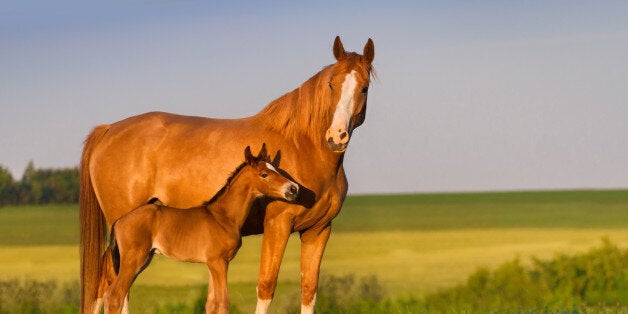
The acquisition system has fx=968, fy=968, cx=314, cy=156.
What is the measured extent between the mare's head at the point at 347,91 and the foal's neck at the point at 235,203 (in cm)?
97

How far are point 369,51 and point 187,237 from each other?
2.72 m

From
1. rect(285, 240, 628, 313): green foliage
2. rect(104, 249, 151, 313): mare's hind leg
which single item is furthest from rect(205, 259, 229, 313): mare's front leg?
rect(285, 240, 628, 313): green foliage

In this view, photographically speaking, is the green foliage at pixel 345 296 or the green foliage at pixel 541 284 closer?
the green foliage at pixel 345 296

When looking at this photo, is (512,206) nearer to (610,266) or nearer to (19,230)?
(19,230)

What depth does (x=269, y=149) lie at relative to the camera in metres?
10.3

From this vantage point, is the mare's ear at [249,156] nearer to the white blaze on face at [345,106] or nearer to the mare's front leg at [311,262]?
the white blaze on face at [345,106]

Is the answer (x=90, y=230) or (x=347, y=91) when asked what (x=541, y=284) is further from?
(x=90, y=230)

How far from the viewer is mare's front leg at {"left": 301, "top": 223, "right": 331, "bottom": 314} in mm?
10492

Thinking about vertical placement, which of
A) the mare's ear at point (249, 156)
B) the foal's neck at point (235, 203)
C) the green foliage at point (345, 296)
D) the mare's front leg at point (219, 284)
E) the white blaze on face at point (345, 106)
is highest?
the white blaze on face at point (345, 106)

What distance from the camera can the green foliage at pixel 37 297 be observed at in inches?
551

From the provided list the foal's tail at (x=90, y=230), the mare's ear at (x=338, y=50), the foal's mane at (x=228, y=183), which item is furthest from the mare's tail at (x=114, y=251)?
the mare's ear at (x=338, y=50)

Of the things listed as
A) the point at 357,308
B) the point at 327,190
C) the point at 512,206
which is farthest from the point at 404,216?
the point at 327,190

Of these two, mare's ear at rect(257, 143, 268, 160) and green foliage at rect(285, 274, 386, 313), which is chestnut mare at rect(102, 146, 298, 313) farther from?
green foliage at rect(285, 274, 386, 313)

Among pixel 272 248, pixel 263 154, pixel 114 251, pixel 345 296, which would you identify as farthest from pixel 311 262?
pixel 345 296
